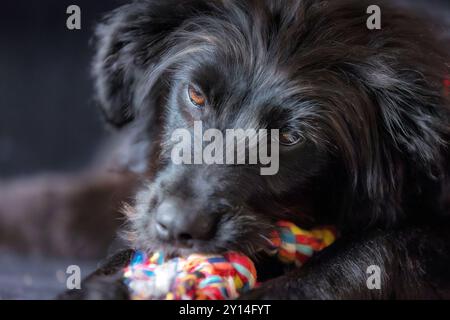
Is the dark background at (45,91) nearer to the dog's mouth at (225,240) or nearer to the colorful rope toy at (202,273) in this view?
the dog's mouth at (225,240)

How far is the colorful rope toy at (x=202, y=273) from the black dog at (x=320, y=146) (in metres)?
0.05

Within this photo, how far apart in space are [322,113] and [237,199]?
449 mm

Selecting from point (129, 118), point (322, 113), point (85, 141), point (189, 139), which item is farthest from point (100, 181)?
point (322, 113)

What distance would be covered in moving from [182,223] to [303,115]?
61cm

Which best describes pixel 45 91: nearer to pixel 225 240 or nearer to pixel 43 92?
pixel 43 92

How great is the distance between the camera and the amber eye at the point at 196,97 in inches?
→ 105

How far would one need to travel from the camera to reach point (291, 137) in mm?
2584

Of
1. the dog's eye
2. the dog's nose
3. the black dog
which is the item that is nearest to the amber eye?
the black dog

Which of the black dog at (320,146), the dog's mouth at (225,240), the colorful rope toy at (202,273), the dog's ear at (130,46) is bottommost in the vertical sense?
the colorful rope toy at (202,273)

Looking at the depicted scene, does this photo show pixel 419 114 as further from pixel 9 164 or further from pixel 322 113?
pixel 9 164

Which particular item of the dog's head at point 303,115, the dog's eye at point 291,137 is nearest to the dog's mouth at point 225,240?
the dog's head at point 303,115

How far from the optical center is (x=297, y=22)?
260 cm

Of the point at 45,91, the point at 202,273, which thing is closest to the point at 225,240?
the point at 202,273

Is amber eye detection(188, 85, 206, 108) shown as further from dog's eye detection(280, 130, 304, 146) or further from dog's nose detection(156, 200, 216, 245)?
dog's nose detection(156, 200, 216, 245)
